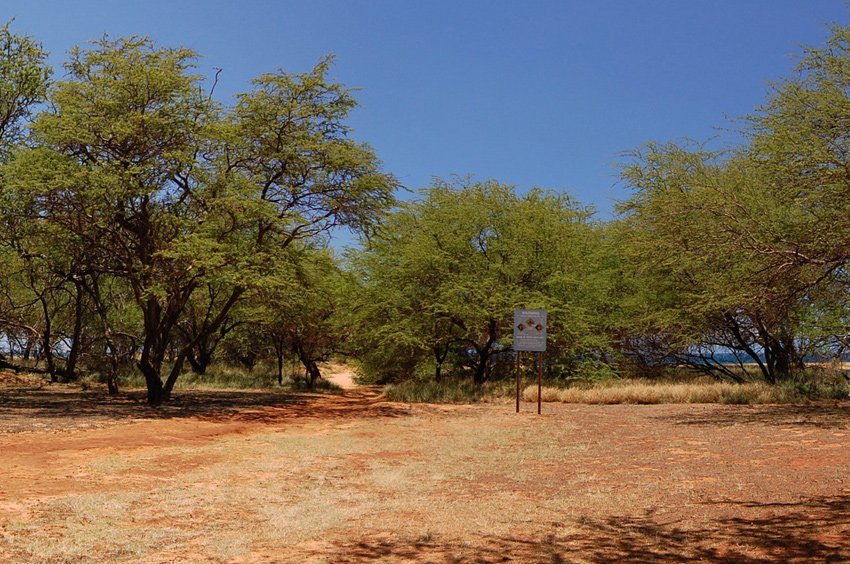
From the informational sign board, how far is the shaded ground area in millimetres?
2818

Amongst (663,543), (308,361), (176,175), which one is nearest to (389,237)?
(176,175)

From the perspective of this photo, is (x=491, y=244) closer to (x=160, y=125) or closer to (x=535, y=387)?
(x=535, y=387)

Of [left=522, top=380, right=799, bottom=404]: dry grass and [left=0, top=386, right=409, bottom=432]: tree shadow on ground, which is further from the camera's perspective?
[left=522, top=380, right=799, bottom=404]: dry grass

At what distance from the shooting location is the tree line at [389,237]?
17.4 meters

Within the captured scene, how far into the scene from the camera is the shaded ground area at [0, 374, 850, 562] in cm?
624

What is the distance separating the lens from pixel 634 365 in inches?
1216

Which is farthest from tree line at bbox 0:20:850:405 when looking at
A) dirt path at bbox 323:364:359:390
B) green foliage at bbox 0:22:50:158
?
dirt path at bbox 323:364:359:390

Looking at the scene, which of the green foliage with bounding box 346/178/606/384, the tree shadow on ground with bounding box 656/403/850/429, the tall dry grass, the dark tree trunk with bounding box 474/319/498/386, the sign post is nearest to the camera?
the tree shadow on ground with bounding box 656/403/850/429

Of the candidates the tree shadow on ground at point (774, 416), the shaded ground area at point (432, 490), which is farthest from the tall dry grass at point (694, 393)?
the shaded ground area at point (432, 490)

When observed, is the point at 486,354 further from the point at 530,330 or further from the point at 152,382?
the point at 152,382

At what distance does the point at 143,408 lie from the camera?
20.2 m

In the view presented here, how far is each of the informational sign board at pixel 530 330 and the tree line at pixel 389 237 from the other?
13.7 ft

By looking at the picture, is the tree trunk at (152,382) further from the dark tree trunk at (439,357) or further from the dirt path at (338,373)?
the dirt path at (338,373)

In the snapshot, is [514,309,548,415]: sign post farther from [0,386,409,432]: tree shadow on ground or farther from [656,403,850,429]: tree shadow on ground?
[0,386,409,432]: tree shadow on ground
